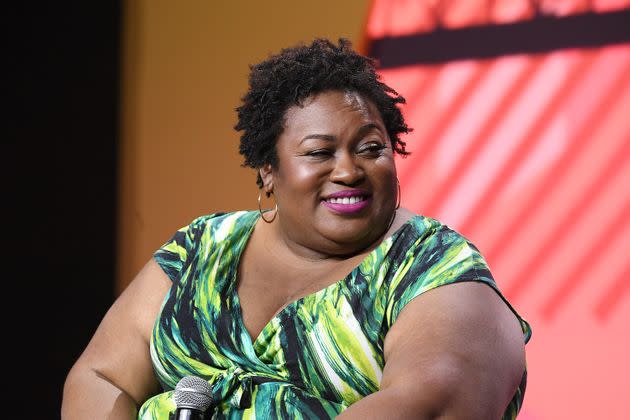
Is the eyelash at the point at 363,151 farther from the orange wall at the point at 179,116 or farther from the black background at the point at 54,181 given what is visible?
the black background at the point at 54,181

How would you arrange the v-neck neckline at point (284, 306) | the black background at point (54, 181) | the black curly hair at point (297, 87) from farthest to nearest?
the black background at point (54, 181), the black curly hair at point (297, 87), the v-neck neckline at point (284, 306)

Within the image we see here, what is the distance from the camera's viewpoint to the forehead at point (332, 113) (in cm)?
189

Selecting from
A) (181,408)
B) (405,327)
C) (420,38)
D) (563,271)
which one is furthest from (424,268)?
(420,38)

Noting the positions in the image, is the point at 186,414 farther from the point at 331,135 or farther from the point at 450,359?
the point at 331,135

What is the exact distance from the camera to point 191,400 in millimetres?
1692

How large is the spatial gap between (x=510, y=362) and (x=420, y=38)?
146 cm

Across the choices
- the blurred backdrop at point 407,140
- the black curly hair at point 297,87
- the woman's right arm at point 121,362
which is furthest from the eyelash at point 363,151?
the blurred backdrop at point 407,140

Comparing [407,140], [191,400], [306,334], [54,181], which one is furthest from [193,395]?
[54,181]

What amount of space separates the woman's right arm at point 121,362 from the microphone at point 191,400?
25cm

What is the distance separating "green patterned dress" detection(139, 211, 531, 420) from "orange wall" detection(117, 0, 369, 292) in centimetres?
120

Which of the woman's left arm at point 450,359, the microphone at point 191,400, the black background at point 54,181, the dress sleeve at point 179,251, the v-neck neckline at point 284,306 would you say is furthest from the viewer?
the black background at point 54,181

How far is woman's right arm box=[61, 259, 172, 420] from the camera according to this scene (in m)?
1.95

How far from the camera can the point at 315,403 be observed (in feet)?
5.73

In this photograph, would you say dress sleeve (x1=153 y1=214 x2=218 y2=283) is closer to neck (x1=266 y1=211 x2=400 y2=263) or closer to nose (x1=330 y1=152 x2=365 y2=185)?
neck (x1=266 y1=211 x2=400 y2=263)
